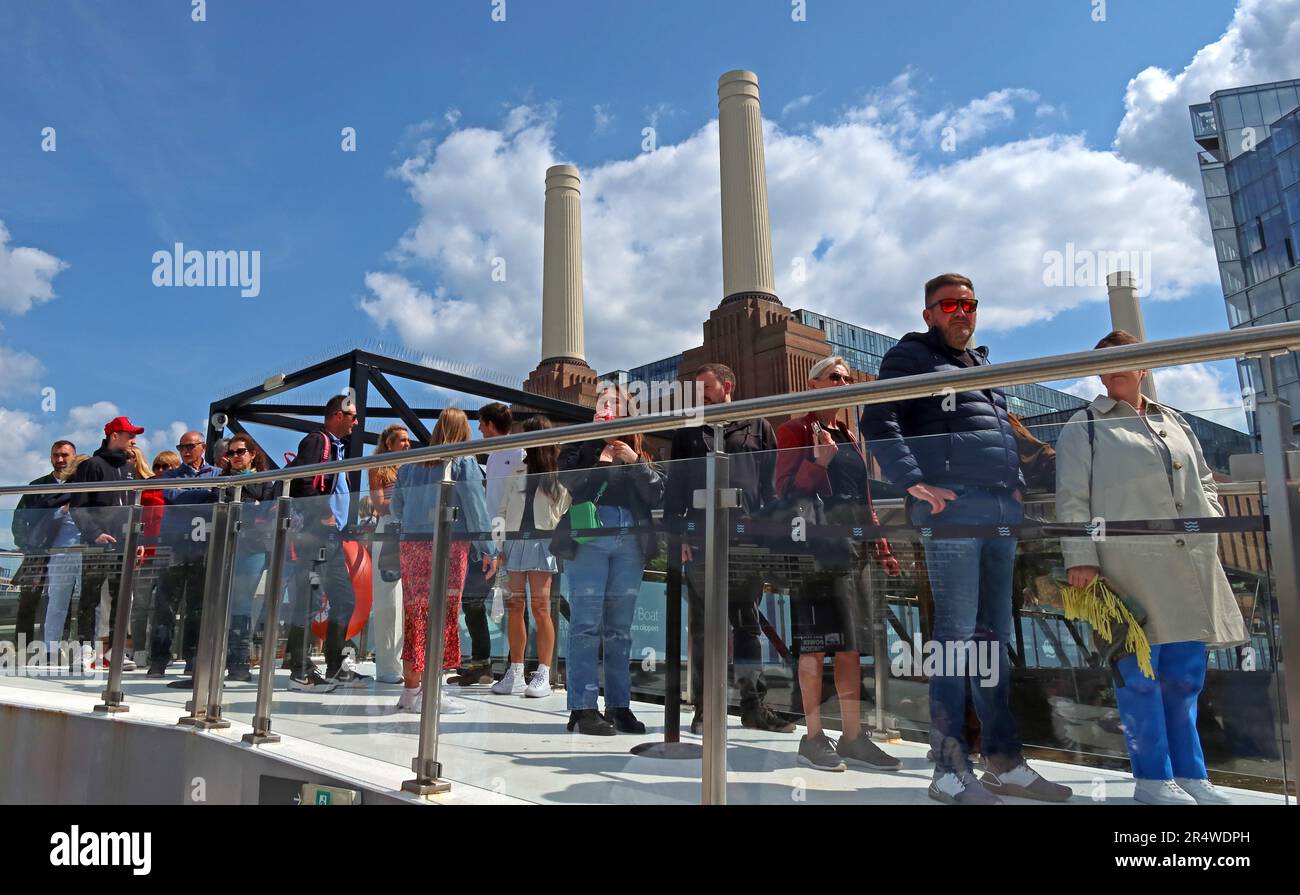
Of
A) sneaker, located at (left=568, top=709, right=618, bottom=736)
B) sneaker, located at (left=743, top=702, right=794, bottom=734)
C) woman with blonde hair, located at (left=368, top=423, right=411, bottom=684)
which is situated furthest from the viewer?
woman with blonde hair, located at (left=368, top=423, right=411, bottom=684)

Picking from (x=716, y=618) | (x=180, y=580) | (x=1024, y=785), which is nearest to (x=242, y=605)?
(x=180, y=580)

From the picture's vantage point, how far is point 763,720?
286 centimetres

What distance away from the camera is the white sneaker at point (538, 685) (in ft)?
11.4

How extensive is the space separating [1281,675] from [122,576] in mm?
5873

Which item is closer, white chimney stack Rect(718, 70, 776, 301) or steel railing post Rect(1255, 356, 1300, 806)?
steel railing post Rect(1255, 356, 1300, 806)

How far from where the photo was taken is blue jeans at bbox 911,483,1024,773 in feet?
8.76

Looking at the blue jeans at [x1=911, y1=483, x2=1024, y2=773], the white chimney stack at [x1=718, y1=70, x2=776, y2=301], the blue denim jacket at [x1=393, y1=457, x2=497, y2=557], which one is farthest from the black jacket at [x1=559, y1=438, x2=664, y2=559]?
the white chimney stack at [x1=718, y1=70, x2=776, y2=301]

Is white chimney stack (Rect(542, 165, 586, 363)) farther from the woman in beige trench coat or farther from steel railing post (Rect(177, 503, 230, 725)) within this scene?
the woman in beige trench coat

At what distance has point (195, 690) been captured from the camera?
16.7 ft

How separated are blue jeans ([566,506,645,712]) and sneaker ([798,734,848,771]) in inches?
31.0

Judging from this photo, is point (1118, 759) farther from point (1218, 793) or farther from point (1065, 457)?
point (1065, 457)

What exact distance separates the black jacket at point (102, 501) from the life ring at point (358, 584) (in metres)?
2.14

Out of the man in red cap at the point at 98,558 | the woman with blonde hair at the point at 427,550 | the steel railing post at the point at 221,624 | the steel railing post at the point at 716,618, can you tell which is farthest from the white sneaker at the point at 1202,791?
the man in red cap at the point at 98,558
